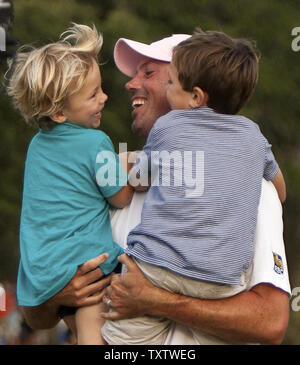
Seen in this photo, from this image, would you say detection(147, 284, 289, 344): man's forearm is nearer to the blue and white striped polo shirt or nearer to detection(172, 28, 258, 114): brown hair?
the blue and white striped polo shirt

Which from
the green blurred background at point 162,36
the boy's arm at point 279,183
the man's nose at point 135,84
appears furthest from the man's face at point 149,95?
the green blurred background at point 162,36

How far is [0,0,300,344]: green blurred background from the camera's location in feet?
25.1

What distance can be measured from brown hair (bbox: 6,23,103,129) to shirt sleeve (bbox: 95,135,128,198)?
22cm

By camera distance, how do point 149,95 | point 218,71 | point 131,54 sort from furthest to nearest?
point 131,54 → point 149,95 → point 218,71

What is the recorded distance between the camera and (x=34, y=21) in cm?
771

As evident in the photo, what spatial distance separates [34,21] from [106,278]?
16.8 feet

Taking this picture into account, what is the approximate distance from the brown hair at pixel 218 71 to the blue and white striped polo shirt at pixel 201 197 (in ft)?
0.23

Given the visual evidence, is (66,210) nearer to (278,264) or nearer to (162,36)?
(278,264)

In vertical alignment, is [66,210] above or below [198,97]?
below

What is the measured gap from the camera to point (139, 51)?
3.51 m

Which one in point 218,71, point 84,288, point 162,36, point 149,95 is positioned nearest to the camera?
point 218,71

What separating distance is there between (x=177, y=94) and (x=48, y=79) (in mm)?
445

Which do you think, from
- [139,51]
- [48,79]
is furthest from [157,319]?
[139,51]

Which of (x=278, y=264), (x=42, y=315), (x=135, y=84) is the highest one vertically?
(x=135, y=84)
